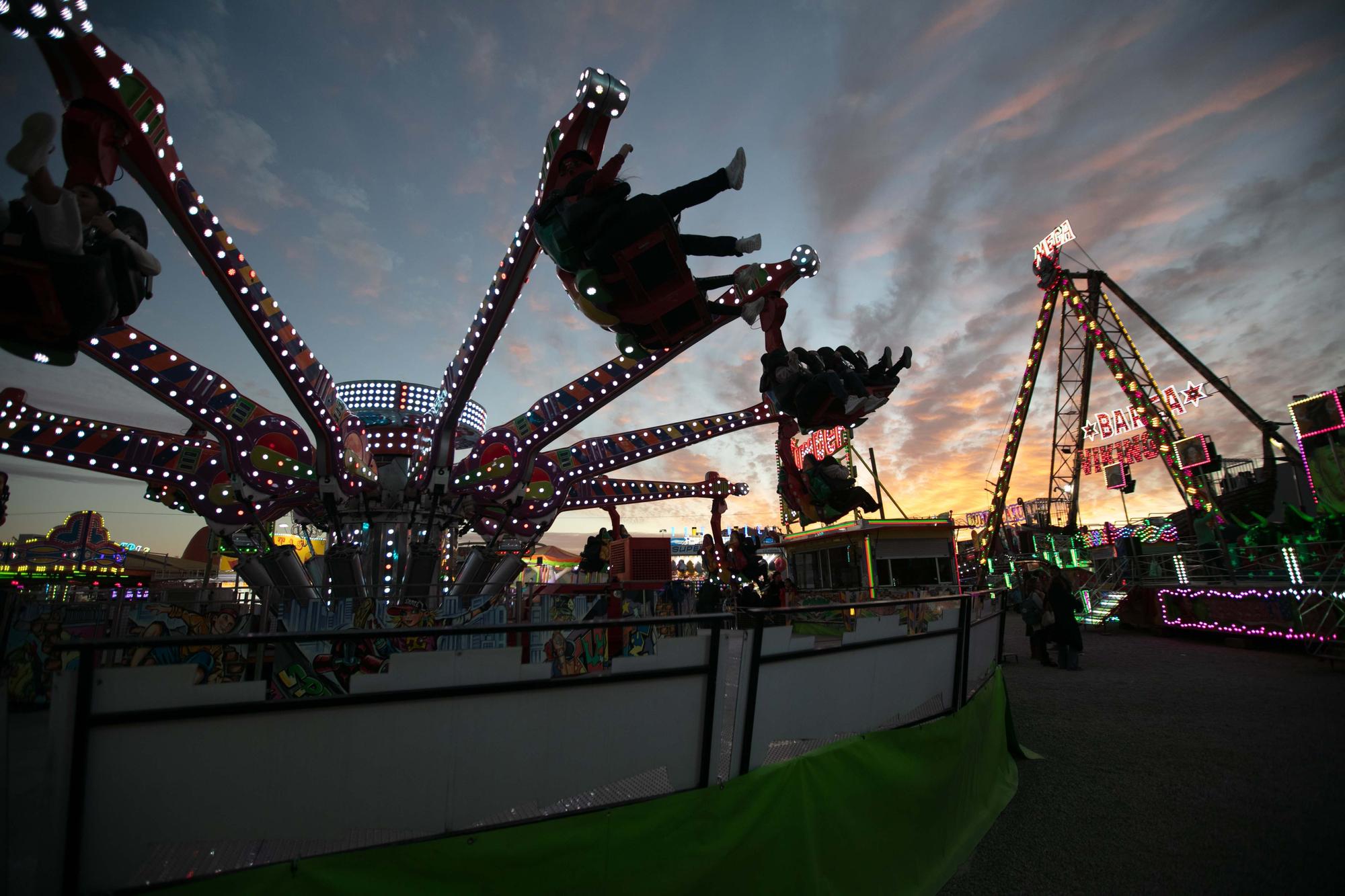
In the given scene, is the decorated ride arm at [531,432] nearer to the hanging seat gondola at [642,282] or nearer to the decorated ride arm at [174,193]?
the decorated ride arm at [174,193]

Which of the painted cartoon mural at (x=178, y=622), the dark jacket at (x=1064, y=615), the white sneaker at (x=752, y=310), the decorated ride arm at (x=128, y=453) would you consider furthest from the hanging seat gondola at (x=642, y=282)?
the dark jacket at (x=1064, y=615)

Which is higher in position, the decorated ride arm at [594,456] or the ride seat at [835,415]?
the decorated ride arm at [594,456]

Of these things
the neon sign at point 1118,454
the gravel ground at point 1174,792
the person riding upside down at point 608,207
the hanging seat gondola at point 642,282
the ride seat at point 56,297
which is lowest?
the gravel ground at point 1174,792

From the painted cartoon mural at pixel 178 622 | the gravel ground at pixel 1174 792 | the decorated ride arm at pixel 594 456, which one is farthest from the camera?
the decorated ride arm at pixel 594 456

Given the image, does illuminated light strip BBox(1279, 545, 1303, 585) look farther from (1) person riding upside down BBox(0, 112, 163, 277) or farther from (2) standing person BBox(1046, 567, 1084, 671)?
(1) person riding upside down BBox(0, 112, 163, 277)

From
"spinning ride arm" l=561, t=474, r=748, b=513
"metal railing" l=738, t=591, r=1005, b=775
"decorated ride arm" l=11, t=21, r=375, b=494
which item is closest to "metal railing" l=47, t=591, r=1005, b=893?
"metal railing" l=738, t=591, r=1005, b=775

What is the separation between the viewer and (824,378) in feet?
16.5

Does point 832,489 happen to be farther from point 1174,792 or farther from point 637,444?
point 637,444

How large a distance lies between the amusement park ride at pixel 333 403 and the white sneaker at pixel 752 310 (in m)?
0.21

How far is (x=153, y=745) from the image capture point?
1.64 metres

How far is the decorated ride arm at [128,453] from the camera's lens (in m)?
8.70

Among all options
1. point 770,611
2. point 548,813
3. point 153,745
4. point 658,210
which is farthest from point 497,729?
point 658,210

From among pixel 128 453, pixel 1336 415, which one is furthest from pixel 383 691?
pixel 1336 415

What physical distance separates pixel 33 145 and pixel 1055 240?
35514mm
